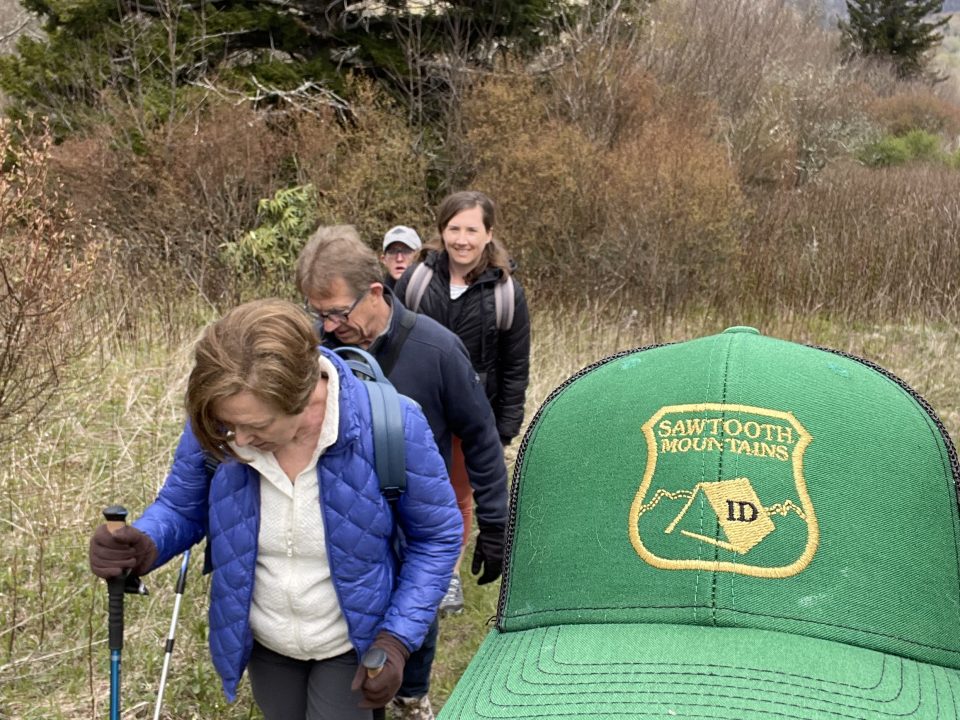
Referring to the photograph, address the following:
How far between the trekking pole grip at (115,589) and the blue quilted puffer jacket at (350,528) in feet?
0.32

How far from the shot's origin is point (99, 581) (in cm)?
401

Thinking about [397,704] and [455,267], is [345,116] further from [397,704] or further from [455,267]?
[397,704]

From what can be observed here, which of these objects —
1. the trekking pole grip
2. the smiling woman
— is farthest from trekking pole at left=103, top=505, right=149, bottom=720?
the smiling woman

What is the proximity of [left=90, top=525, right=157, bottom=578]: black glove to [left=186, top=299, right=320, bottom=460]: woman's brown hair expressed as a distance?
31 cm

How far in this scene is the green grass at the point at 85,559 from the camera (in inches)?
133

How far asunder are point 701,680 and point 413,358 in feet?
6.03

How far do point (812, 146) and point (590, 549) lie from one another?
19.5 meters

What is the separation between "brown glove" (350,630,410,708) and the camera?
6.89ft

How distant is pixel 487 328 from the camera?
3830 mm

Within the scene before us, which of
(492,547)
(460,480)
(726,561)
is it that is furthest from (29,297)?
(726,561)

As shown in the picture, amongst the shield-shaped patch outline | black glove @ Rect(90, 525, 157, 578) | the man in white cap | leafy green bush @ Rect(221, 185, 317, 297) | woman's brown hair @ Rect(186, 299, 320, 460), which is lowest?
leafy green bush @ Rect(221, 185, 317, 297)

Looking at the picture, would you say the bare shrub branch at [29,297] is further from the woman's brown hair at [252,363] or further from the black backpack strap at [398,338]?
the woman's brown hair at [252,363]

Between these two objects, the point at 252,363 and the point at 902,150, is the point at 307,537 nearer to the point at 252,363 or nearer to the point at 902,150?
the point at 252,363

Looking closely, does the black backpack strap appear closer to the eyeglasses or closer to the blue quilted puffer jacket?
the eyeglasses
